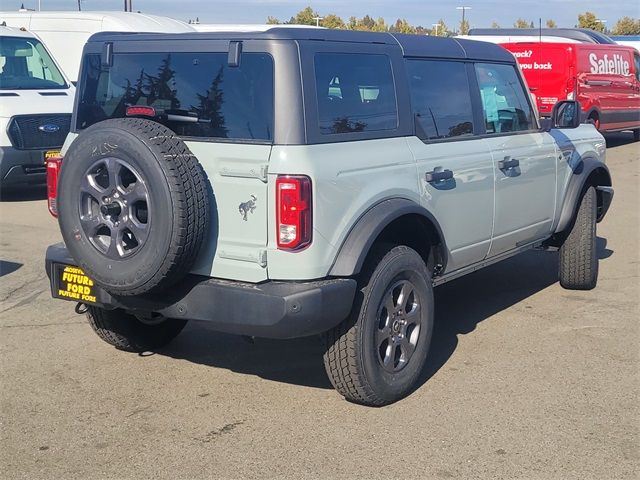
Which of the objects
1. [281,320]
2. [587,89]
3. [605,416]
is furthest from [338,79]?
[587,89]

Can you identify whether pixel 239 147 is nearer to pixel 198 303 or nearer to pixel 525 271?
pixel 198 303

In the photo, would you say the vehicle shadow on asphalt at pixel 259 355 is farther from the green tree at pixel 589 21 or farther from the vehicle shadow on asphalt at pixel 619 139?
the green tree at pixel 589 21

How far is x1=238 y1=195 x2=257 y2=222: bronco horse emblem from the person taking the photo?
3975 millimetres

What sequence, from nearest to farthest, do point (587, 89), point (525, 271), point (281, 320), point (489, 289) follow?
1. point (281, 320)
2. point (489, 289)
3. point (525, 271)
4. point (587, 89)

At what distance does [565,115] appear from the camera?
6273 millimetres

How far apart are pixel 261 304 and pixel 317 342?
1.59m

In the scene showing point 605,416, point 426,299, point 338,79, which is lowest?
point 605,416

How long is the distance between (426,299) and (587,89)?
14.4m

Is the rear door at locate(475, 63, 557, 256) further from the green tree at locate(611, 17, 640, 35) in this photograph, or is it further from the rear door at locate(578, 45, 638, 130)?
the green tree at locate(611, 17, 640, 35)

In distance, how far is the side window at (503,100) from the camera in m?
5.57

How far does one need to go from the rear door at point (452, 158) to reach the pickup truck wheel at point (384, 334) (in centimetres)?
44

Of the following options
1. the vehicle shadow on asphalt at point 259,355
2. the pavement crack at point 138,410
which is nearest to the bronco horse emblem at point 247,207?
the vehicle shadow on asphalt at point 259,355

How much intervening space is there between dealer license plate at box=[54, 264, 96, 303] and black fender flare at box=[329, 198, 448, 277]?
50.0 inches

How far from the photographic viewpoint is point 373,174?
432 cm
